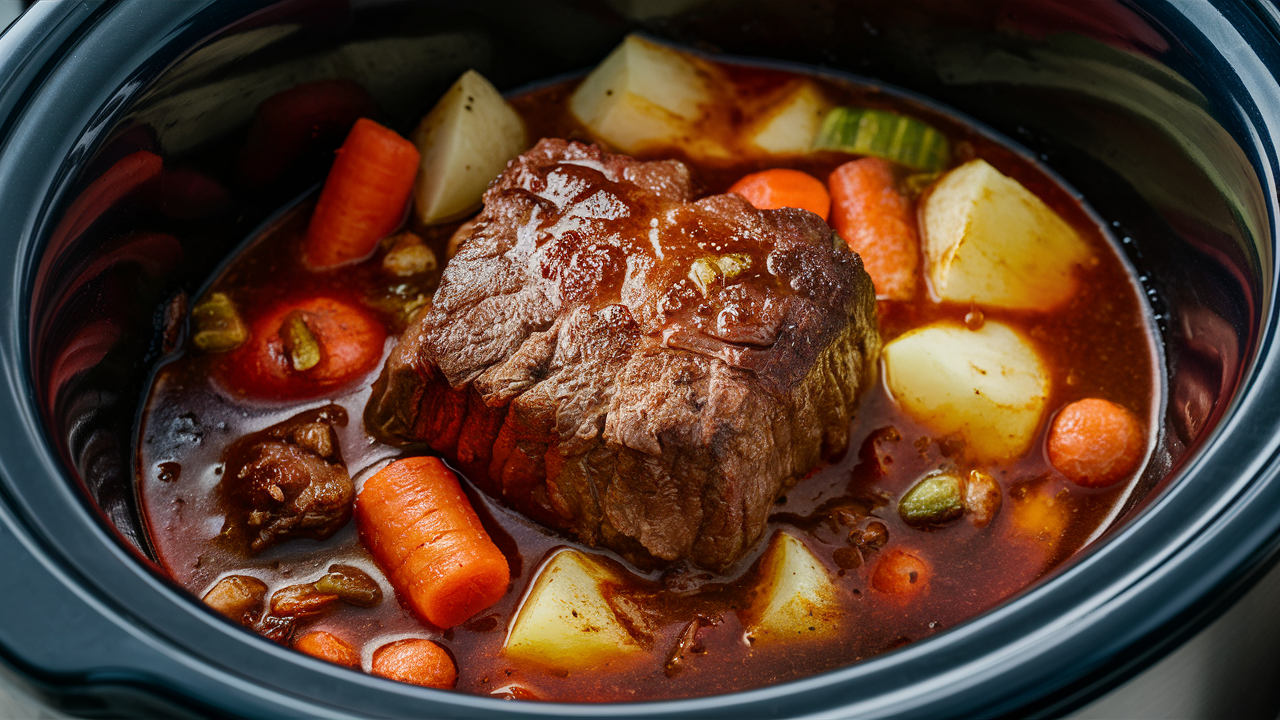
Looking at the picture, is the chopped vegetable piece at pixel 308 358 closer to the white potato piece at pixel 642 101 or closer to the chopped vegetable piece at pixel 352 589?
the chopped vegetable piece at pixel 352 589

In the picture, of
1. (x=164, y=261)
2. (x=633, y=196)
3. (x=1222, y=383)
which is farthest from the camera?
(x=164, y=261)

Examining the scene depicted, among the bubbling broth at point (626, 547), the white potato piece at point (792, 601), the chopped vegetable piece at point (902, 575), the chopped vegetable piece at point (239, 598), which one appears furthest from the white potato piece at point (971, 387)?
the chopped vegetable piece at point (239, 598)

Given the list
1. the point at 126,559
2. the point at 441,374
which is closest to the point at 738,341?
the point at 441,374

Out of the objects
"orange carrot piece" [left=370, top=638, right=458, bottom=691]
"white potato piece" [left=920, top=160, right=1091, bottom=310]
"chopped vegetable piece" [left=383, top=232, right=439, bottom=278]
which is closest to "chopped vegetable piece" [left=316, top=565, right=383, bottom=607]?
"orange carrot piece" [left=370, top=638, right=458, bottom=691]

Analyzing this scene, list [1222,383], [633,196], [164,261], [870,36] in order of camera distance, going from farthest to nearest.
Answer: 1. [870,36]
2. [164,261]
3. [633,196]
4. [1222,383]

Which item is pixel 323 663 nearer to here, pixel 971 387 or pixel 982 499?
pixel 982 499

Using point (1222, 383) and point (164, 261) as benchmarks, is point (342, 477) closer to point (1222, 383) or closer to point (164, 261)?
point (164, 261)
